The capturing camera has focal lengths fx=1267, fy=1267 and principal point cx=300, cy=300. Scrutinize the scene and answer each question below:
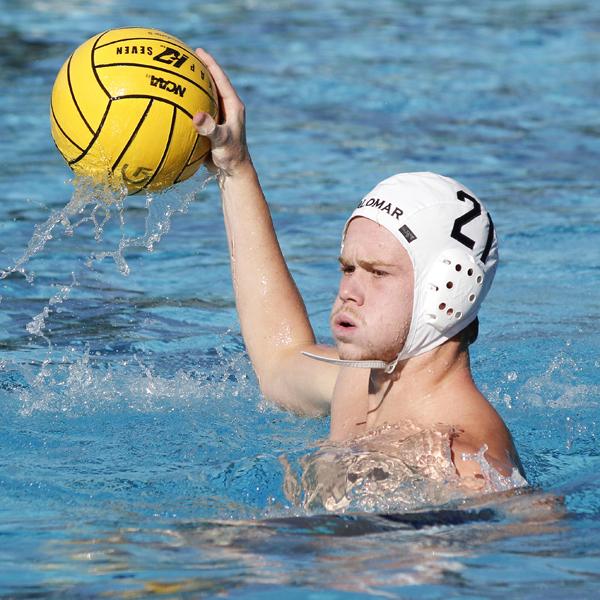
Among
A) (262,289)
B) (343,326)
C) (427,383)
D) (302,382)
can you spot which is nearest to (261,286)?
(262,289)

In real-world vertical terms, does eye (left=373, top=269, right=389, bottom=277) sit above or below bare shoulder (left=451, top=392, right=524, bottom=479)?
above

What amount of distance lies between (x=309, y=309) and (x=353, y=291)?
317cm

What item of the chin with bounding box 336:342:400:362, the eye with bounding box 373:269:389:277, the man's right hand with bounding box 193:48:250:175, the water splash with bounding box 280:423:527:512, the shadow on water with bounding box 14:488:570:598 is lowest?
the shadow on water with bounding box 14:488:570:598

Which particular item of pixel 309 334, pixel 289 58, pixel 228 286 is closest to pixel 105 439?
pixel 309 334

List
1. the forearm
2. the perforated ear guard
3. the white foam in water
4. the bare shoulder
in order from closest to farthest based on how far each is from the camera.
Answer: the bare shoulder, the perforated ear guard, the forearm, the white foam in water

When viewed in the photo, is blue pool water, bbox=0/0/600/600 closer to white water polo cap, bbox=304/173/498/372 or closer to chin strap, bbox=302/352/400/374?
chin strap, bbox=302/352/400/374

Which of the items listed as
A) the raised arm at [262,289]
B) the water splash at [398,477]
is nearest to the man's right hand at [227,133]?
the raised arm at [262,289]

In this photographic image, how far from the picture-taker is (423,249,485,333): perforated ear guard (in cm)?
375

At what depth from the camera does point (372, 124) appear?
35.9 feet

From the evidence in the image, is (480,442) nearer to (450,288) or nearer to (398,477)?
(398,477)

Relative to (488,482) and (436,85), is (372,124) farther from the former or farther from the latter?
(488,482)

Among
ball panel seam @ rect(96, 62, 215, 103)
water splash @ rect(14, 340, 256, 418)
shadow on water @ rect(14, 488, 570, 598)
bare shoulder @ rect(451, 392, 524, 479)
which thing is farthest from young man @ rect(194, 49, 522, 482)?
water splash @ rect(14, 340, 256, 418)

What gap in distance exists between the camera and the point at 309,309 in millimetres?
6977

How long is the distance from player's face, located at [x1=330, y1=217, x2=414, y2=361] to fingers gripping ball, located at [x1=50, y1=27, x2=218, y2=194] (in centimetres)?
85
